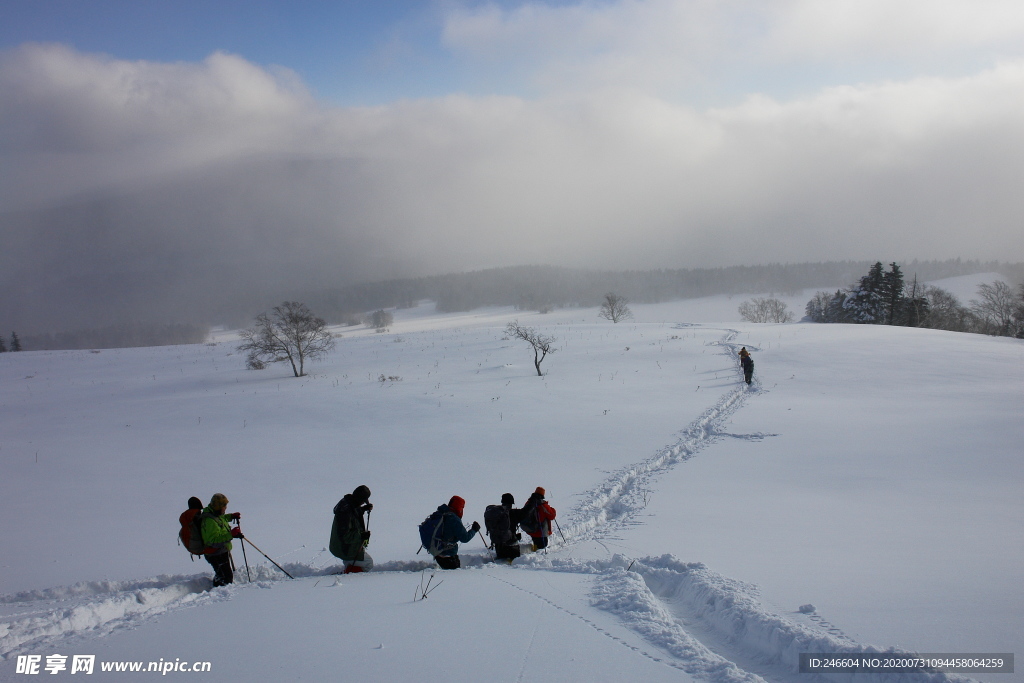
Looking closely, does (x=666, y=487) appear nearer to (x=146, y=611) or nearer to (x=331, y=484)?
(x=331, y=484)

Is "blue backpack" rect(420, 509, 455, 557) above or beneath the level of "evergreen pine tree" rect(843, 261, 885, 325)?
beneath

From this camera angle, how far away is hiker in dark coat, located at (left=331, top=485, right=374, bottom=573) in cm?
678

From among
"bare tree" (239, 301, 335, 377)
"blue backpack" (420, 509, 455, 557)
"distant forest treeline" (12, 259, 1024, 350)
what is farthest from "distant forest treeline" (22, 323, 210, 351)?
"blue backpack" (420, 509, 455, 557)

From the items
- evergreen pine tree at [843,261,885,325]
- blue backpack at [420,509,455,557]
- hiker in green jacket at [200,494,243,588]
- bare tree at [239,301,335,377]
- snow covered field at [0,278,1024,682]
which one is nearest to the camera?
snow covered field at [0,278,1024,682]

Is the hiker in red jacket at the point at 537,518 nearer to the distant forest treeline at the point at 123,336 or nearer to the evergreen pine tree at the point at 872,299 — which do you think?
the evergreen pine tree at the point at 872,299

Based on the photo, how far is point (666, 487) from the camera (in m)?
10.8

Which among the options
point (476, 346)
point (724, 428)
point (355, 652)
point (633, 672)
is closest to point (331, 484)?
point (355, 652)

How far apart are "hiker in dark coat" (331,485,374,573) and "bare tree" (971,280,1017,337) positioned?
74.7 m

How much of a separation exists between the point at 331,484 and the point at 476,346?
84.2ft

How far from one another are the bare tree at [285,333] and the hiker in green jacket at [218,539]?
79.5 feet

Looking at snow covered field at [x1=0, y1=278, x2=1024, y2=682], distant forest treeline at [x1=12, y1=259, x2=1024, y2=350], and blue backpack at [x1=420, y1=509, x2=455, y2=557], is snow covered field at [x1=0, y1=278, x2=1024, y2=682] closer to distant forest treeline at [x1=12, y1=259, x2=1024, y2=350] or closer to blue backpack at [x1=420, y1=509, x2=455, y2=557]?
blue backpack at [x1=420, y1=509, x2=455, y2=557]

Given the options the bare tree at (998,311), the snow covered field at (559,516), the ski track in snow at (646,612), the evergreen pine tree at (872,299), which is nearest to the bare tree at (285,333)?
the snow covered field at (559,516)

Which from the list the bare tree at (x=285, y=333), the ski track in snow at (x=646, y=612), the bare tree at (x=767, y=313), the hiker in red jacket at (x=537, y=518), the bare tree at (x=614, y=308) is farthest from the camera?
the bare tree at (x=767, y=313)

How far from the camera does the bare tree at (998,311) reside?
5612 centimetres
